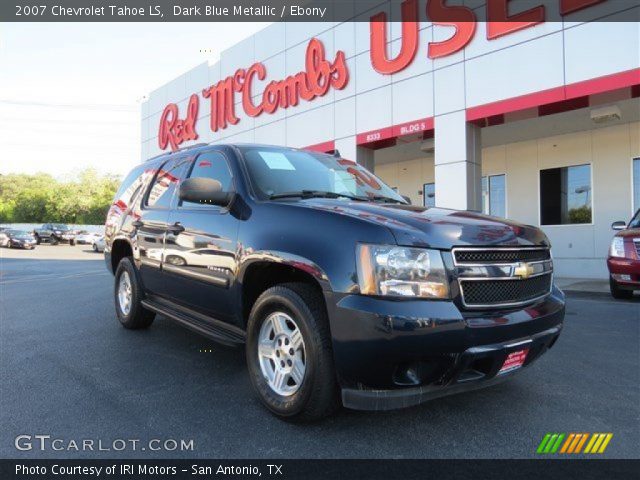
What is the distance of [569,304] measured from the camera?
7.86 m

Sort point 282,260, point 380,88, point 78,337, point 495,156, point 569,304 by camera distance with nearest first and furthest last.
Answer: point 282,260 < point 78,337 < point 569,304 < point 380,88 < point 495,156

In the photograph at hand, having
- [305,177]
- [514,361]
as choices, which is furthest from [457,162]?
[514,361]

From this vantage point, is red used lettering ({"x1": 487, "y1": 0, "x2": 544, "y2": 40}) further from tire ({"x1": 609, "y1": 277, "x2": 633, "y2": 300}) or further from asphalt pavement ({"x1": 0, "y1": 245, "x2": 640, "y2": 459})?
asphalt pavement ({"x1": 0, "y1": 245, "x2": 640, "y2": 459})

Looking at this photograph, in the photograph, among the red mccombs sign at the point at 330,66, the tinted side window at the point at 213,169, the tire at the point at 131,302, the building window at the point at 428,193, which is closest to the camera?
the tinted side window at the point at 213,169

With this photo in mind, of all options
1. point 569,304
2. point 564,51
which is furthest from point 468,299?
point 564,51

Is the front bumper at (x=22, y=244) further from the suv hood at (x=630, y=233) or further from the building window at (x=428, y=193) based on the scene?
the suv hood at (x=630, y=233)

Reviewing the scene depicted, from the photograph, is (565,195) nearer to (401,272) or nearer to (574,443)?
(574,443)

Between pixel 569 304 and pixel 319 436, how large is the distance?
6.64 metres

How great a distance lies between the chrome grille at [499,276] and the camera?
101 inches

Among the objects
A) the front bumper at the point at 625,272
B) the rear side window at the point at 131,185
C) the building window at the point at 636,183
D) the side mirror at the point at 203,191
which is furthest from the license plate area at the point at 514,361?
the building window at the point at 636,183

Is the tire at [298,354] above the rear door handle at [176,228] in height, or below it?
below

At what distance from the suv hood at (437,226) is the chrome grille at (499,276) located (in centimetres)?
6

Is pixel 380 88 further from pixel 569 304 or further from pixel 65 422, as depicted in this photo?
pixel 65 422

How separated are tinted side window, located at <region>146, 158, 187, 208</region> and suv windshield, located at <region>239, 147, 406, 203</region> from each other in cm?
108
